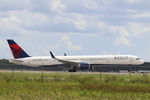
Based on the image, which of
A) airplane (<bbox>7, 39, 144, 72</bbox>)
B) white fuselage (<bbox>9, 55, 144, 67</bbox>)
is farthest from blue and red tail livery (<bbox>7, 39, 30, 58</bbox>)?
white fuselage (<bbox>9, 55, 144, 67</bbox>)

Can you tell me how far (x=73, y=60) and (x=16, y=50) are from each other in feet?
45.0

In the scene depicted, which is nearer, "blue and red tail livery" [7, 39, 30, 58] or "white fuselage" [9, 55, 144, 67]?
"white fuselage" [9, 55, 144, 67]

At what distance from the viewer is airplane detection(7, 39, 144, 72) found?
74.0 metres

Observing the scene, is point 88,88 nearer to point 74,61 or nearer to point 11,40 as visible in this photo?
point 74,61

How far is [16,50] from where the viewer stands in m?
86.4

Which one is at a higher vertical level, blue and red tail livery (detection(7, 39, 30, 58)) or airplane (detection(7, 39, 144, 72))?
blue and red tail livery (detection(7, 39, 30, 58))

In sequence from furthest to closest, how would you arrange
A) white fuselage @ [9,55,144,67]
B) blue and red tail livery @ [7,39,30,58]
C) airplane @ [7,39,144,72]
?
blue and red tail livery @ [7,39,30,58], airplane @ [7,39,144,72], white fuselage @ [9,55,144,67]

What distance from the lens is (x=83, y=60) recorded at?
77.9 meters

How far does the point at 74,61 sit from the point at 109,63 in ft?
26.7

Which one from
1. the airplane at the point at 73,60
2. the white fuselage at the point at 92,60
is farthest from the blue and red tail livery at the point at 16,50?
the white fuselage at the point at 92,60

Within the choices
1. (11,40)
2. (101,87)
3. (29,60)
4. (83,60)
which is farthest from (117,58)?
(101,87)

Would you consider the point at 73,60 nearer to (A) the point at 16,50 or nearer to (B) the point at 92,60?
(B) the point at 92,60

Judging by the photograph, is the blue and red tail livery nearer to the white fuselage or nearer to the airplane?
the airplane

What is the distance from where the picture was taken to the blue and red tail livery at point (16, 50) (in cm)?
8594
